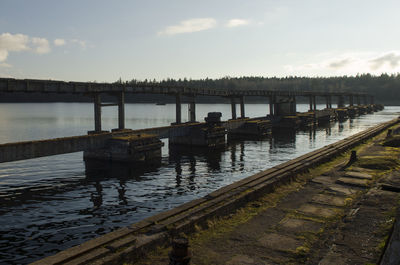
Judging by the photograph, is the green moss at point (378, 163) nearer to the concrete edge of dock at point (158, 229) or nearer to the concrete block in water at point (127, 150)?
the concrete edge of dock at point (158, 229)

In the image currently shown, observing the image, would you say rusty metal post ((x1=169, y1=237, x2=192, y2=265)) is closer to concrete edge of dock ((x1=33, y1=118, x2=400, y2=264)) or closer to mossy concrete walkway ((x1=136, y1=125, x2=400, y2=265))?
mossy concrete walkway ((x1=136, y1=125, x2=400, y2=265))

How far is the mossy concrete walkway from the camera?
9.25 metres

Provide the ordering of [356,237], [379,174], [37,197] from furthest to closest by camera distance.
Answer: [37,197], [379,174], [356,237]

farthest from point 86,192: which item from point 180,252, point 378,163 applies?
point 378,163

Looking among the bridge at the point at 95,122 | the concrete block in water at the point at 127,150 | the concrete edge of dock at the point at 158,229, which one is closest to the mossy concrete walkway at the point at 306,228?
the concrete edge of dock at the point at 158,229

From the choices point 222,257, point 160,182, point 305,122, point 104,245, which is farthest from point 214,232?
point 305,122

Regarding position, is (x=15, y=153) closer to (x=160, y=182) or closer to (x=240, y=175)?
(x=160, y=182)

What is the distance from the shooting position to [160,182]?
27859 millimetres

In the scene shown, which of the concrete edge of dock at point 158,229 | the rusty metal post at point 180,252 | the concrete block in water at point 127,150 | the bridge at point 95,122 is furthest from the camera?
the concrete block in water at point 127,150

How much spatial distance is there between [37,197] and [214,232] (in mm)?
17745

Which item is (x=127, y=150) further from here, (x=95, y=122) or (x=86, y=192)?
(x=86, y=192)

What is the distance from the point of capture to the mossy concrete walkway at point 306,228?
30.3 ft

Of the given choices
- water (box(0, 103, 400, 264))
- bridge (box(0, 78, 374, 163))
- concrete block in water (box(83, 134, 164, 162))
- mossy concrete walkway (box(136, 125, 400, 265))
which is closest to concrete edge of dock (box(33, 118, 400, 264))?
mossy concrete walkway (box(136, 125, 400, 265))

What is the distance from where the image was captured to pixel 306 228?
11.4 meters
